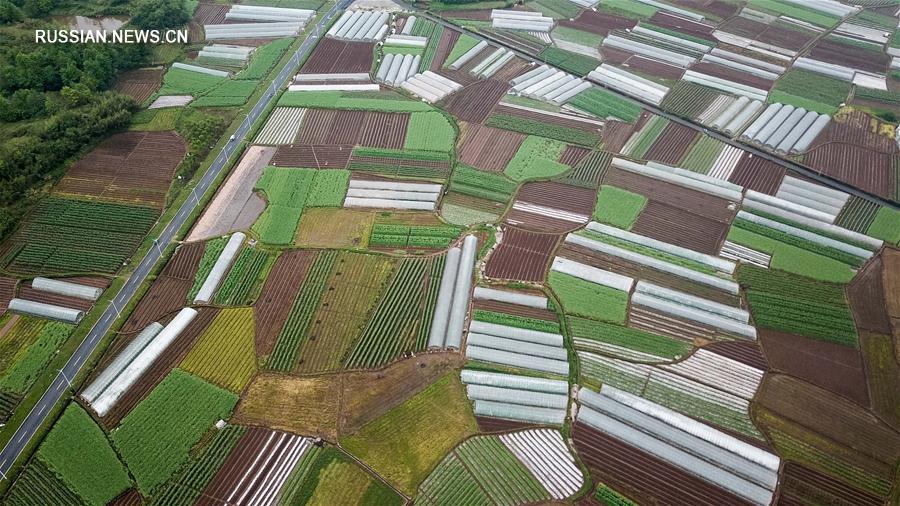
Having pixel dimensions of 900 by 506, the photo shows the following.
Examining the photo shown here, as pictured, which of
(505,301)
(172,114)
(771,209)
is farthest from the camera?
(172,114)

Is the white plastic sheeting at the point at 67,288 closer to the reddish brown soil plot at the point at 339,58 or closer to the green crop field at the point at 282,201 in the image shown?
the green crop field at the point at 282,201

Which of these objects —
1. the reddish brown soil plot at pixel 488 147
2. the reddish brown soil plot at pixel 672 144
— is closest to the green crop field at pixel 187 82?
the reddish brown soil plot at pixel 488 147

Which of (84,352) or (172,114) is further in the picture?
(172,114)

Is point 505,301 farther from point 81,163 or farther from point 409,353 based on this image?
point 81,163

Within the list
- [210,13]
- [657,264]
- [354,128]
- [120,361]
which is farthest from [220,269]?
[210,13]

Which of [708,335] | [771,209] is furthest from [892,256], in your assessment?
[708,335]

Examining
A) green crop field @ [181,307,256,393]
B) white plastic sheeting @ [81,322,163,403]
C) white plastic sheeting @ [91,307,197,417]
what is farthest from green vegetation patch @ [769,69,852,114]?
white plastic sheeting @ [81,322,163,403]

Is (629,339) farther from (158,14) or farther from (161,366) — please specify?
(158,14)
